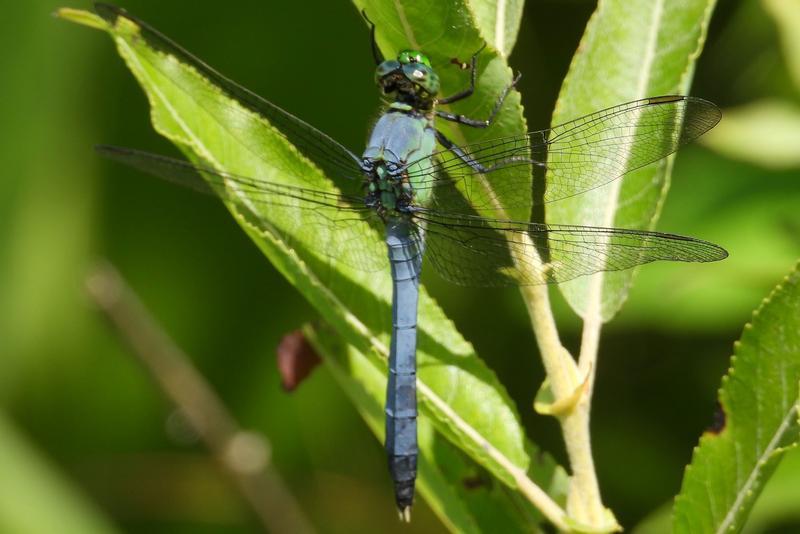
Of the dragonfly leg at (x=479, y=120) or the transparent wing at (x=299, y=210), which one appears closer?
the dragonfly leg at (x=479, y=120)

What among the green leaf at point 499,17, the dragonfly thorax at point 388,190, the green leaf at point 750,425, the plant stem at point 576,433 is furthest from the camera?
the dragonfly thorax at point 388,190

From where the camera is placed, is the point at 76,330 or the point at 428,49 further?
the point at 76,330

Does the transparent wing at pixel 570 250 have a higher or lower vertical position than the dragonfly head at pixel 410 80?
lower

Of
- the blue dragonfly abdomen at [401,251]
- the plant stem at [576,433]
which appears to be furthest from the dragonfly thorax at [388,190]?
the plant stem at [576,433]

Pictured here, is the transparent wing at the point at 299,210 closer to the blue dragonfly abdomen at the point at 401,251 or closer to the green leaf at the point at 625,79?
the blue dragonfly abdomen at the point at 401,251

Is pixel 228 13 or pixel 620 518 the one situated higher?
pixel 228 13

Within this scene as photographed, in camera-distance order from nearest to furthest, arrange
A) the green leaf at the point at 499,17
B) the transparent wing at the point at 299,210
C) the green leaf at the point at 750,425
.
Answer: the green leaf at the point at 750,425 → the green leaf at the point at 499,17 → the transparent wing at the point at 299,210

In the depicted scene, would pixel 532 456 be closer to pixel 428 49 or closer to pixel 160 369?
pixel 428 49

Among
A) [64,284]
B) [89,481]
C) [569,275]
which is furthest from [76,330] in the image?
[569,275]
